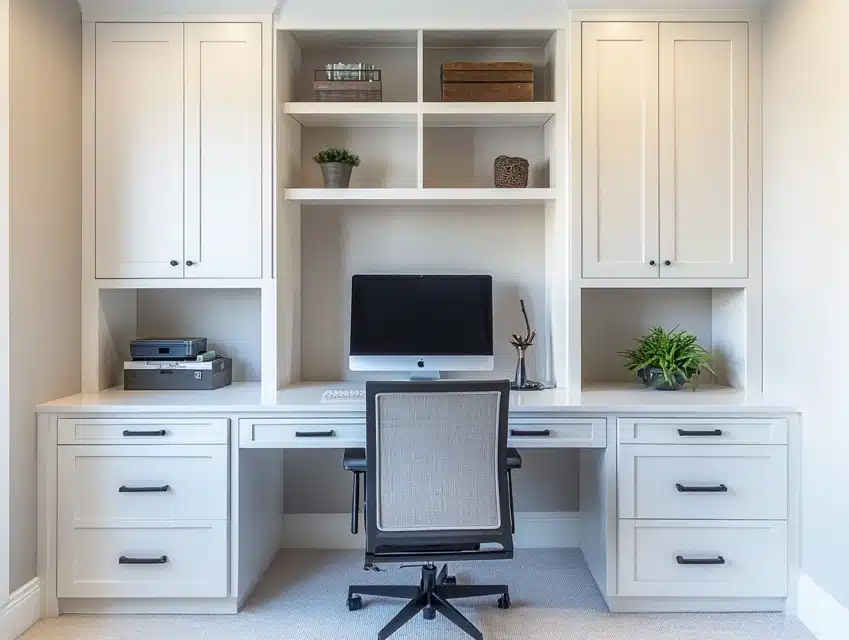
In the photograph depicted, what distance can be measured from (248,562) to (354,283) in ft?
4.10

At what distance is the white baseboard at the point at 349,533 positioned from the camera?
3.15 m

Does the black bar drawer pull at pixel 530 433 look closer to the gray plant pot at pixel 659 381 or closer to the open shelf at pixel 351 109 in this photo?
the gray plant pot at pixel 659 381

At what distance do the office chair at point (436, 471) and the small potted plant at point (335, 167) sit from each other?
4.01 ft

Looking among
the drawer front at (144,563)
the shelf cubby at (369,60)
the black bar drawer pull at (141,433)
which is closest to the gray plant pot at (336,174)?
the shelf cubby at (369,60)

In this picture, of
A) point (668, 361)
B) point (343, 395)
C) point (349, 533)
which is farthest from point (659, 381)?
point (349, 533)

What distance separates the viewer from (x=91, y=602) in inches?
98.0

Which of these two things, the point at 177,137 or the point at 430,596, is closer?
the point at 430,596

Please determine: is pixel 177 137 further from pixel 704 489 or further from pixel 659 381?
pixel 704 489

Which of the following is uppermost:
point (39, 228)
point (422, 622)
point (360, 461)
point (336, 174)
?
point (336, 174)

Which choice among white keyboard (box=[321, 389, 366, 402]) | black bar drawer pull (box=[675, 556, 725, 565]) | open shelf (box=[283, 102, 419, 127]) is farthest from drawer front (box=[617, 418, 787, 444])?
open shelf (box=[283, 102, 419, 127])

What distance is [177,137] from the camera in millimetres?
2752

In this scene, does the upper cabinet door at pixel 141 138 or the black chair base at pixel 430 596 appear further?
the upper cabinet door at pixel 141 138

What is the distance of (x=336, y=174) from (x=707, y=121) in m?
1.60

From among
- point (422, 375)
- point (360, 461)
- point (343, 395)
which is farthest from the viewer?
point (422, 375)
